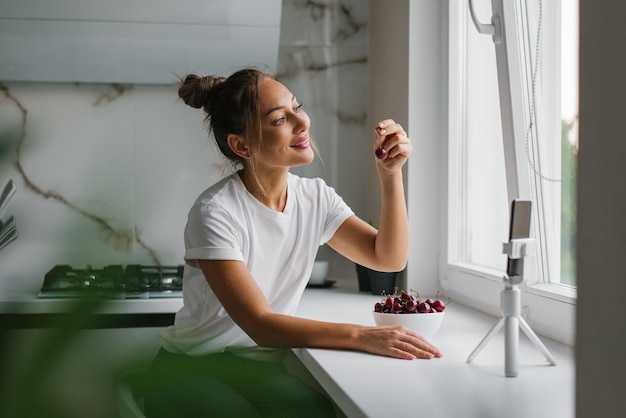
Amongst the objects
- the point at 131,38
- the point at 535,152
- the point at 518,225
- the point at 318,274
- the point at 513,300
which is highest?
the point at 131,38

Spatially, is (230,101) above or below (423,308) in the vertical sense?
above

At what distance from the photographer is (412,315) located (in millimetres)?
1542

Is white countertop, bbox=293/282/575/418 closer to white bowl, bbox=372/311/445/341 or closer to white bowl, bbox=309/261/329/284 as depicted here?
white bowl, bbox=372/311/445/341

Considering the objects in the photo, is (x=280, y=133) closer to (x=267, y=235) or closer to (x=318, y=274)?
(x=267, y=235)

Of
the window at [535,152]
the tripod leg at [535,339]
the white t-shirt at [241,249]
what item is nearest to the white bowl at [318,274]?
the window at [535,152]

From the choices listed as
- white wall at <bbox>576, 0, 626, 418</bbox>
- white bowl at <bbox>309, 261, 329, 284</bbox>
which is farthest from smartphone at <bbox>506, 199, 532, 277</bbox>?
white bowl at <bbox>309, 261, 329, 284</bbox>

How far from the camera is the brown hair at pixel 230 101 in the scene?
5.66 feet

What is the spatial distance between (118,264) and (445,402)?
0.90m

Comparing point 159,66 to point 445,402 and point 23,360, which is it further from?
point 23,360

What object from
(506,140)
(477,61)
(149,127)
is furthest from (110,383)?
(149,127)

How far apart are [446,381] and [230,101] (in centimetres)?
82

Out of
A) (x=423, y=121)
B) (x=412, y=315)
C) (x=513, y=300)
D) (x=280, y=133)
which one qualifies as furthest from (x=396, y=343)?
(x=423, y=121)

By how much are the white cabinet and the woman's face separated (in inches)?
34.7

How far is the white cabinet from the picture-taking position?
8.13 ft
